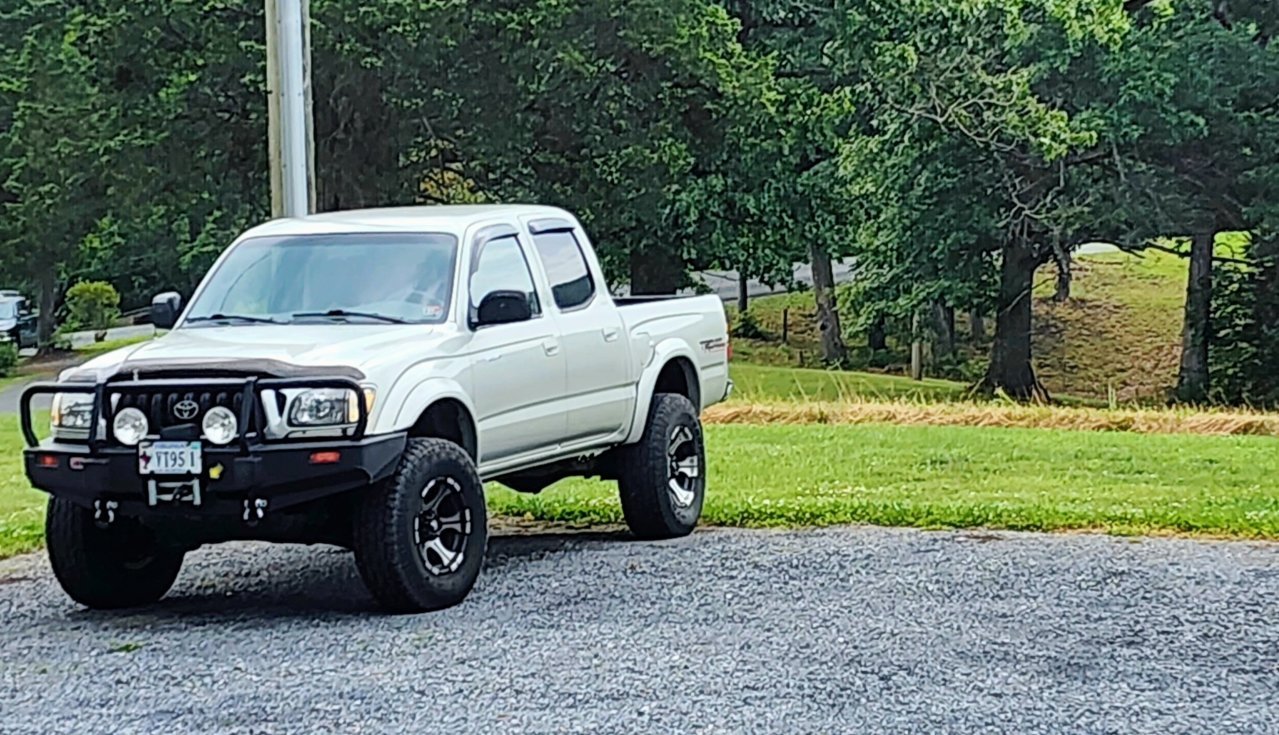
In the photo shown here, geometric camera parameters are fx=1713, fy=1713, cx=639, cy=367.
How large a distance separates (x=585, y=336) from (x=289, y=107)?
3690 mm

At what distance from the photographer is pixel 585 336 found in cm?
930

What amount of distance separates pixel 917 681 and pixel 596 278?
13.5 feet

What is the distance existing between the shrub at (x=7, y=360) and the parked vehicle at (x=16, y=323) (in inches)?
108

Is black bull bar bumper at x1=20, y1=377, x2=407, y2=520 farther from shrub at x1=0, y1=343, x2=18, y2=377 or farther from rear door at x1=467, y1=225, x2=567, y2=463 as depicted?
shrub at x1=0, y1=343, x2=18, y2=377

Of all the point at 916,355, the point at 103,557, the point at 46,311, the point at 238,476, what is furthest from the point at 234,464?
the point at 46,311

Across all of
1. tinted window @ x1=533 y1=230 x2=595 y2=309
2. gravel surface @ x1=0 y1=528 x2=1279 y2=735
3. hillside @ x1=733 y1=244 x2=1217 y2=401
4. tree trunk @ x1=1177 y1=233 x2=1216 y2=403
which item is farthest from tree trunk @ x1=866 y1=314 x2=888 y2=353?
gravel surface @ x1=0 y1=528 x2=1279 y2=735

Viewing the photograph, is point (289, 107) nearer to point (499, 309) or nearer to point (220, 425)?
point (499, 309)

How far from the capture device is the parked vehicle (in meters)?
39.0

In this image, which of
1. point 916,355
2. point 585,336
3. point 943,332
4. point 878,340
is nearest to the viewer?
point 585,336

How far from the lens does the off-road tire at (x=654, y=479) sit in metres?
9.85

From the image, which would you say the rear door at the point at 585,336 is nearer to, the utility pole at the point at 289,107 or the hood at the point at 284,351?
the hood at the point at 284,351

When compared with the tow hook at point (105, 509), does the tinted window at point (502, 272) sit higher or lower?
higher

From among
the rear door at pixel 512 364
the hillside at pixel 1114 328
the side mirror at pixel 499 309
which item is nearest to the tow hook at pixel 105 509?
the rear door at pixel 512 364

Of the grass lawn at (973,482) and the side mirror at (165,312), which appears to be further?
the grass lawn at (973,482)
